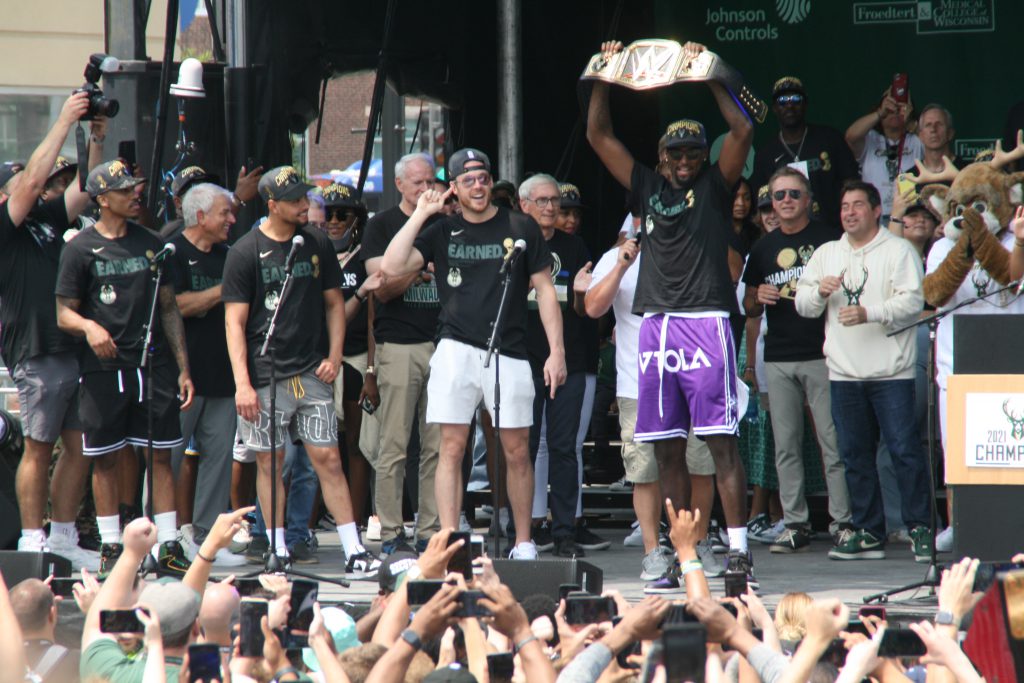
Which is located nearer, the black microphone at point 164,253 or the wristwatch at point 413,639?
the wristwatch at point 413,639

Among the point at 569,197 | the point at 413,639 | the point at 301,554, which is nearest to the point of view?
the point at 413,639

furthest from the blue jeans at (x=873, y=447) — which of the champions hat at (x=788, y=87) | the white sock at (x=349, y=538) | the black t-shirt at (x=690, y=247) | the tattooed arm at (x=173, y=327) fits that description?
the tattooed arm at (x=173, y=327)

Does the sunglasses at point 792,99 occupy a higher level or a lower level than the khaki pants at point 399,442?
higher

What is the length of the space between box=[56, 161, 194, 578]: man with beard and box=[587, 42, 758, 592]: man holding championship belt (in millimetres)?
2385

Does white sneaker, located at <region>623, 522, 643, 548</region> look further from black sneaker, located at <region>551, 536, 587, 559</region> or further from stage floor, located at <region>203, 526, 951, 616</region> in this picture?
black sneaker, located at <region>551, 536, 587, 559</region>

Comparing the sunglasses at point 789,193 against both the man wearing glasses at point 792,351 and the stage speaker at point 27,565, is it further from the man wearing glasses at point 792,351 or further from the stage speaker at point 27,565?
the stage speaker at point 27,565

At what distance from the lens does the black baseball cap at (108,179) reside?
7727mm

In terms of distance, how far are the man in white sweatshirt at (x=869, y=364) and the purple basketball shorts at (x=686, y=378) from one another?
97 cm

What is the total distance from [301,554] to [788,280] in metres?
2.99

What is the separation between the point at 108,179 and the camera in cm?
773

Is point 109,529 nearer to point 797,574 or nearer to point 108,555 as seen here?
point 108,555

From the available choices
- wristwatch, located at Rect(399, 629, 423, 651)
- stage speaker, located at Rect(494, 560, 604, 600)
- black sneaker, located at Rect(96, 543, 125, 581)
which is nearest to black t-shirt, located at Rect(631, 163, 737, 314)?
stage speaker, located at Rect(494, 560, 604, 600)

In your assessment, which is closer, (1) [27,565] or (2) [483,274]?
(1) [27,565]

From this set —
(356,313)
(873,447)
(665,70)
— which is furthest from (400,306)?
(873,447)
